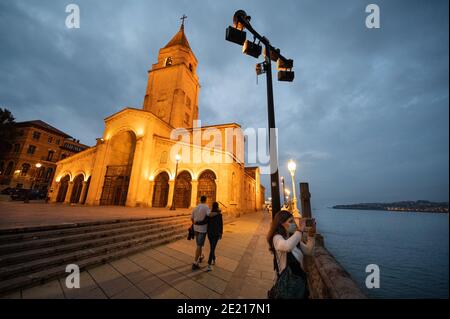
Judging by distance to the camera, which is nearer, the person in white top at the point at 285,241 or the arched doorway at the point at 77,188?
the person in white top at the point at 285,241

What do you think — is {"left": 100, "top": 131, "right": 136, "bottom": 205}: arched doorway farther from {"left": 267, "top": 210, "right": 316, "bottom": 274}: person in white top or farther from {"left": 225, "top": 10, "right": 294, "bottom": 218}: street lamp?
{"left": 267, "top": 210, "right": 316, "bottom": 274}: person in white top

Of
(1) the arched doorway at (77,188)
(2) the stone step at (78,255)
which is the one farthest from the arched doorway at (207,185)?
(1) the arched doorway at (77,188)

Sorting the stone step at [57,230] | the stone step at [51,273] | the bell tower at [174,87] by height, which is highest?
the bell tower at [174,87]

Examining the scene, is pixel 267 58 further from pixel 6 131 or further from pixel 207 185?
pixel 6 131

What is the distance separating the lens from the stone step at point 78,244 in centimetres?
399

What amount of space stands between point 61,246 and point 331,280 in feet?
21.9

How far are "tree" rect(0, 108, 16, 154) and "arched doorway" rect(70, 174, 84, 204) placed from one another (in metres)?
23.2

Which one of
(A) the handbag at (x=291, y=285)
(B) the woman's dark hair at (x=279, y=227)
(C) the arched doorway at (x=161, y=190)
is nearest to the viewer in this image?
(A) the handbag at (x=291, y=285)

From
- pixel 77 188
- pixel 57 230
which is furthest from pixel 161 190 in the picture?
pixel 57 230

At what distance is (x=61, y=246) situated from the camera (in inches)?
192

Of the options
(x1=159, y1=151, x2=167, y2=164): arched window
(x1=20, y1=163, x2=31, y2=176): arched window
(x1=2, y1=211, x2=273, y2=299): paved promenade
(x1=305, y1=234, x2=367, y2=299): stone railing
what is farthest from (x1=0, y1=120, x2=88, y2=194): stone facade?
(x1=305, y1=234, x2=367, y2=299): stone railing

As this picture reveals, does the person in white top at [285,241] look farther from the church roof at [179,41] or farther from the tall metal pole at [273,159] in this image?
the church roof at [179,41]

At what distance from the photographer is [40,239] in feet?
16.0
